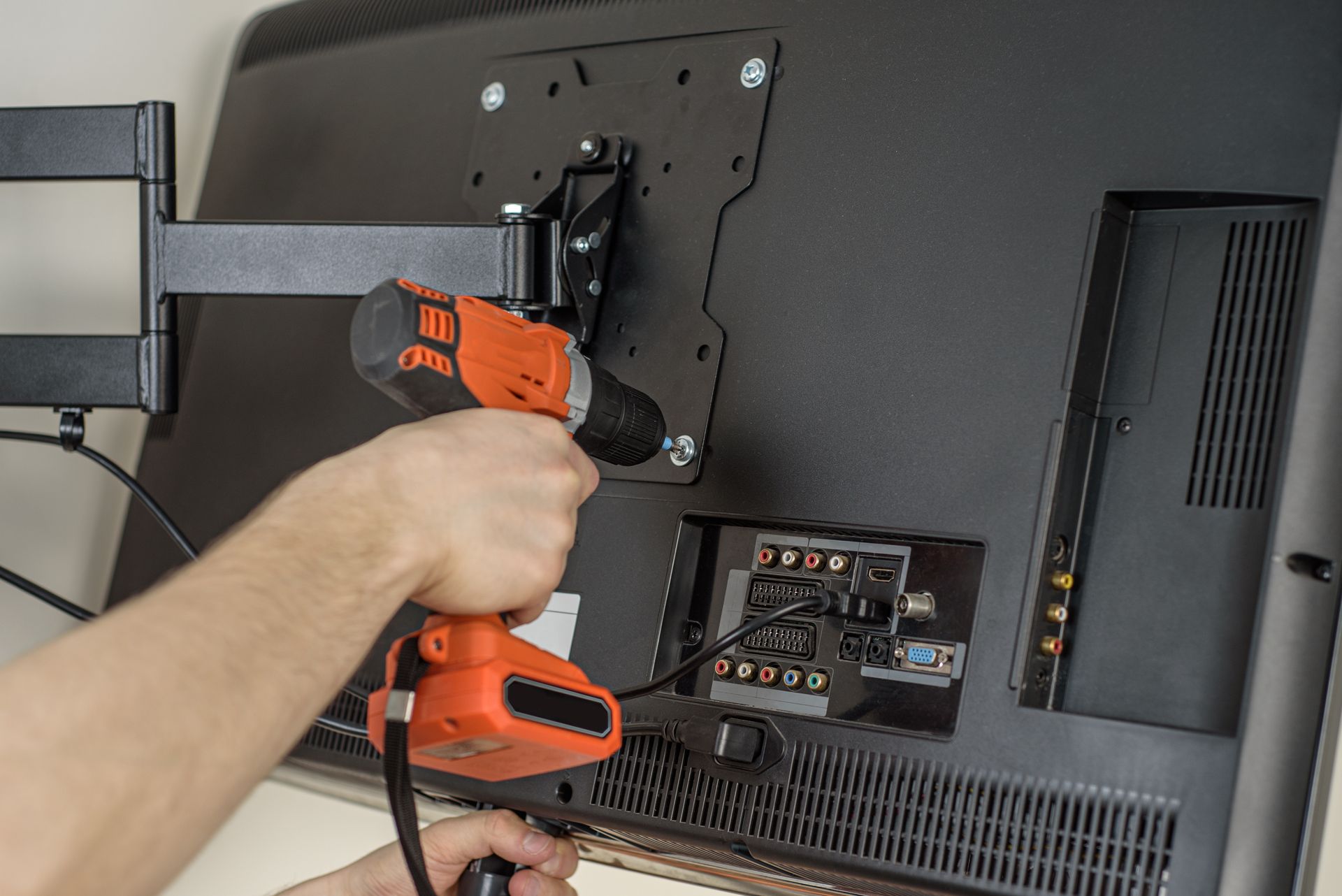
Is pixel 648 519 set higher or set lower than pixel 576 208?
lower

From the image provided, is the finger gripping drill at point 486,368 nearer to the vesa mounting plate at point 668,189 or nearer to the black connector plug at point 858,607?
the vesa mounting plate at point 668,189

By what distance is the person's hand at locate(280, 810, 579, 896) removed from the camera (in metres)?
0.92

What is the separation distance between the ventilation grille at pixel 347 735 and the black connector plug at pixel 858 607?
1.36 feet

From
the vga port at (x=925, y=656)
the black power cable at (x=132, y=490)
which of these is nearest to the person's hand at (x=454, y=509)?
the vga port at (x=925, y=656)

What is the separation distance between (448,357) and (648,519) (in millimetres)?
229

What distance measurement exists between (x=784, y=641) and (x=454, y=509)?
0.26 m

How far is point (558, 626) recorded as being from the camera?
0.91m

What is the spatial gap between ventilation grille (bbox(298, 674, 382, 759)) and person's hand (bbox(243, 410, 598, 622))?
31cm

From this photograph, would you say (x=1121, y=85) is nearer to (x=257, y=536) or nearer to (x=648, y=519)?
(x=648, y=519)

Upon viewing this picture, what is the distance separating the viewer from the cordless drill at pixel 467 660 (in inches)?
27.2

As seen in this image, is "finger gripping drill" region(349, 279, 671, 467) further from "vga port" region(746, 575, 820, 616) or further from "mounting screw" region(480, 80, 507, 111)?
"mounting screw" region(480, 80, 507, 111)

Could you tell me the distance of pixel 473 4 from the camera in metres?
1.11

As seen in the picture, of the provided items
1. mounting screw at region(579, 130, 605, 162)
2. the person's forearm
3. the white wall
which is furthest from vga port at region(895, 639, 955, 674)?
the white wall

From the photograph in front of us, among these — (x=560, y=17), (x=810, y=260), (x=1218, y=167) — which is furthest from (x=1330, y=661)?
(x=560, y=17)
